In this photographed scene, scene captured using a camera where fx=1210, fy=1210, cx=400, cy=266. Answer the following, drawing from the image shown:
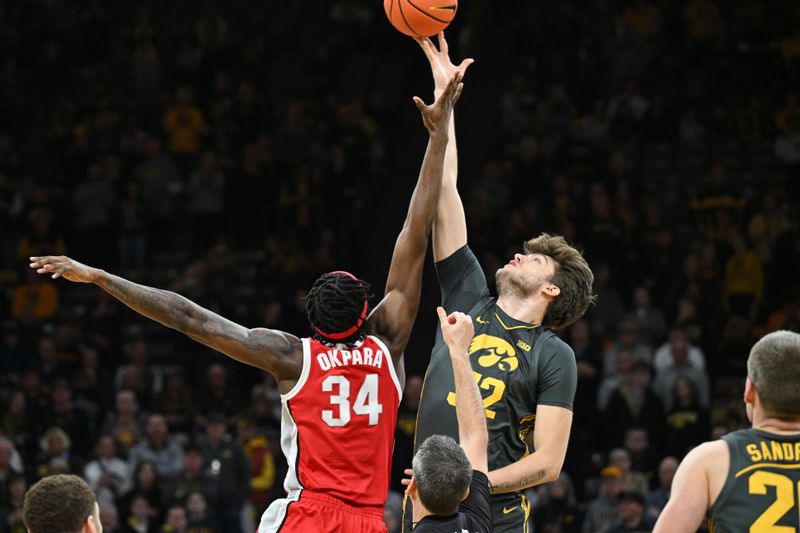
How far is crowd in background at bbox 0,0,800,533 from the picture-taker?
45.7 ft

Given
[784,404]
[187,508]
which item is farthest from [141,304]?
[187,508]

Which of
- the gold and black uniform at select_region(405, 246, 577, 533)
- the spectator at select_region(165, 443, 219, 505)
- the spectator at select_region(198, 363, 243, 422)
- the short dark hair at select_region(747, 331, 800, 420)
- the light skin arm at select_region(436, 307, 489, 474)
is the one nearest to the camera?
the short dark hair at select_region(747, 331, 800, 420)

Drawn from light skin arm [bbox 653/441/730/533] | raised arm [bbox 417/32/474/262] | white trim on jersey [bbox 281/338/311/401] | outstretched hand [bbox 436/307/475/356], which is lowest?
light skin arm [bbox 653/441/730/533]

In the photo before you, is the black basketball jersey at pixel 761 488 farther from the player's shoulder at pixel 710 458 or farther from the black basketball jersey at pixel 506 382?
the black basketball jersey at pixel 506 382

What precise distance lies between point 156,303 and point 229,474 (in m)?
8.52

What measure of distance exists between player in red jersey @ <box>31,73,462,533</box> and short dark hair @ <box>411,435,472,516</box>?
792 mm

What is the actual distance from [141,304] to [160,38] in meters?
17.7

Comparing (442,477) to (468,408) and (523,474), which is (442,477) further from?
(523,474)

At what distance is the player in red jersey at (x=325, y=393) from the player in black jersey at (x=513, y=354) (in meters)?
0.41

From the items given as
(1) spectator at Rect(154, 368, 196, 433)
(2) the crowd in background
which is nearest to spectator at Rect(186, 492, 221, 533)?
(2) the crowd in background

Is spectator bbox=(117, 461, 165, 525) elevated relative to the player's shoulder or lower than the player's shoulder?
lower

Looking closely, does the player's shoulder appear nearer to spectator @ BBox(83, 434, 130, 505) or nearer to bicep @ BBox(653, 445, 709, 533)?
bicep @ BBox(653, 445, 709, 533)

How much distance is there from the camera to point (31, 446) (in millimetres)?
14414

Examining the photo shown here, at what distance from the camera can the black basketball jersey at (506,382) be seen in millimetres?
5793
